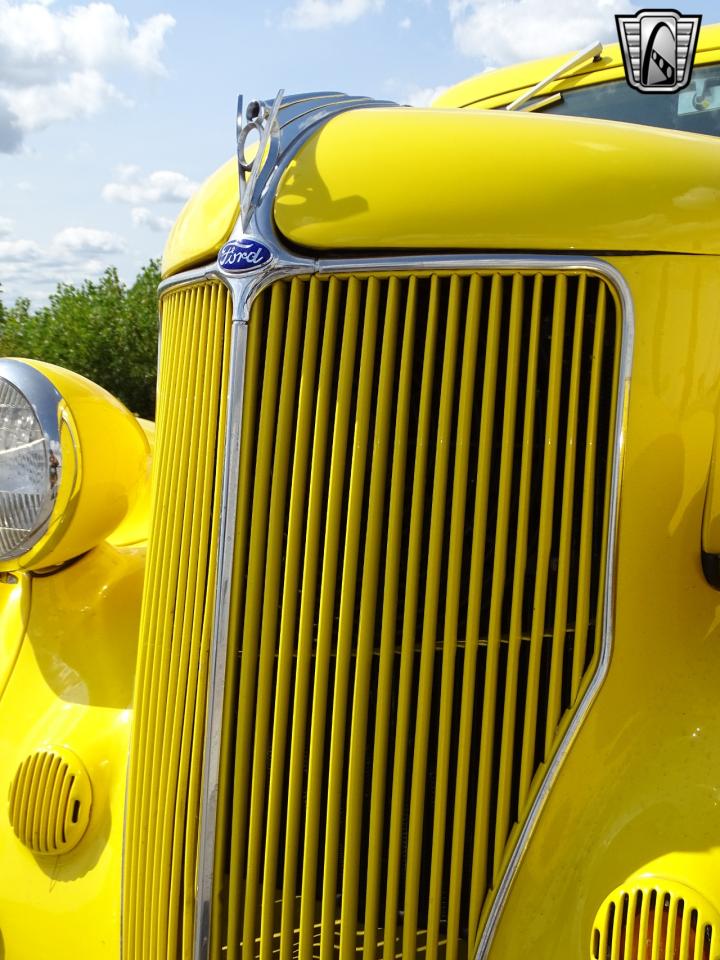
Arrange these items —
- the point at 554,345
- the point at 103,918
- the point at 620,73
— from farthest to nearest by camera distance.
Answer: the point at 620,73 → the point at 103,918 → the point at 554,345

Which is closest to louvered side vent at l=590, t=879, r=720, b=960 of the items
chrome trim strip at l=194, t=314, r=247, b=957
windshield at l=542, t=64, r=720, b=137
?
chrome trim strip at l=194, t=314, r=247, b=957

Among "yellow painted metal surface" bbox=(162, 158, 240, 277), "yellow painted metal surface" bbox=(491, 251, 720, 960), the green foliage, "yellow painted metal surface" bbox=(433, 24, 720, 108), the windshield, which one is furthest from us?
the green foliage

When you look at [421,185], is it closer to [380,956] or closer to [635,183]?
[635,183]

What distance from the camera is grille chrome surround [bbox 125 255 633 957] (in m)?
1.56

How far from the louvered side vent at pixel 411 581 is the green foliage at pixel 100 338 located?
19513 millimetres

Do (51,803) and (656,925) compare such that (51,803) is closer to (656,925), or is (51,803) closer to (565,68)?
(656,925)

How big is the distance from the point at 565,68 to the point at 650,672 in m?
2.17

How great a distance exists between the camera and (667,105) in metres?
2.86

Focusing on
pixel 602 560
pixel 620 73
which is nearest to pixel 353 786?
pixel 602 560

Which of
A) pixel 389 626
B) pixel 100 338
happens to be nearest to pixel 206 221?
pixel 389 626

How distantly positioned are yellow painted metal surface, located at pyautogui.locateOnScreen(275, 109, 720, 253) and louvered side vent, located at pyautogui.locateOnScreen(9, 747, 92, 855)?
1.18 m

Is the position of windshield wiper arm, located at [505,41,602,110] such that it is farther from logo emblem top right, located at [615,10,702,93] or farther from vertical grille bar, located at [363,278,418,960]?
vertical grille bar, located at [363,278,418,960]

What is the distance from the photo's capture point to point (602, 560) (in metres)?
1.63

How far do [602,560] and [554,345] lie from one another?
1.15ft
